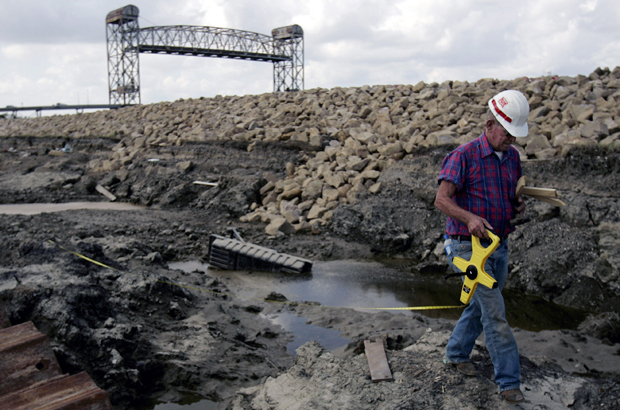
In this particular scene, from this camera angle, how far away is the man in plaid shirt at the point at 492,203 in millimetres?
3008

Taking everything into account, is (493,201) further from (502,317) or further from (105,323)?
(105,323)

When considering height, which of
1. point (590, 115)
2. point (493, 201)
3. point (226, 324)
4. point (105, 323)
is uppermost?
point (590, 115)

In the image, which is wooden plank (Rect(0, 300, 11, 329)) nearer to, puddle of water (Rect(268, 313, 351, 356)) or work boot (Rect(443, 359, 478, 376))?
puddle of water (Rect(268, 313, 351, 356))

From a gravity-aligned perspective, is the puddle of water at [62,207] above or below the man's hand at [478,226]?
below

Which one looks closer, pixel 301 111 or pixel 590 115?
pixel 590 115

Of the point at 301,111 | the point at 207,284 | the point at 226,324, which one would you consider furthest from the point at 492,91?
the point at 226,324

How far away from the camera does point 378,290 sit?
720cm

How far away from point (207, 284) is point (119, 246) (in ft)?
6.33

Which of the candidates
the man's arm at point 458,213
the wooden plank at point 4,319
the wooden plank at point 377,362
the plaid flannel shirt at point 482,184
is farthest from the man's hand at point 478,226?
the wooden plank at point 4,319

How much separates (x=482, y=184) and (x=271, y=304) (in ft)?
13.0

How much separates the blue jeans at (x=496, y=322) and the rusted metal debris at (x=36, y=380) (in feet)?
7.89

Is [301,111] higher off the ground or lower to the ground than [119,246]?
higher

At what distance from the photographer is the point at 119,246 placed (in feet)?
25.4

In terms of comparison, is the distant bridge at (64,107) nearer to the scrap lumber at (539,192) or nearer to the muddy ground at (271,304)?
the muddy ground at (271,304)
